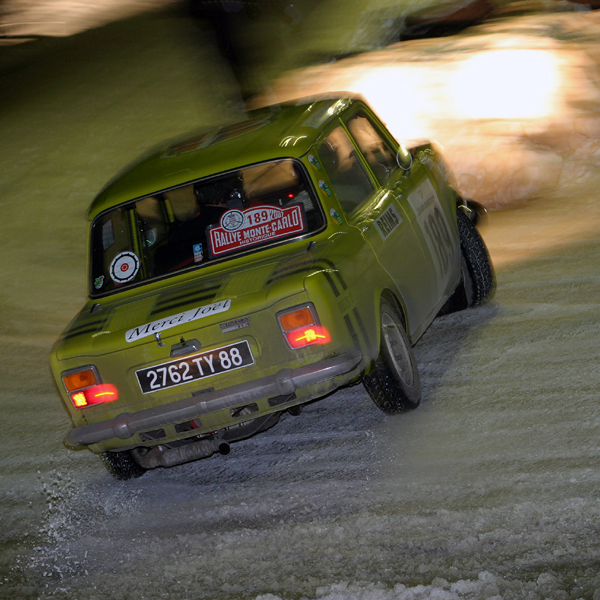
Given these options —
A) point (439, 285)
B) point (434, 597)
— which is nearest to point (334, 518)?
point (434, 597)

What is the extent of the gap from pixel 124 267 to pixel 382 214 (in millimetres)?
1453

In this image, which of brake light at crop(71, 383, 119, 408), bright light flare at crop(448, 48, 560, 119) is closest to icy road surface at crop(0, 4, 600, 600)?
brake light at crop(71, 383, 119, 408)

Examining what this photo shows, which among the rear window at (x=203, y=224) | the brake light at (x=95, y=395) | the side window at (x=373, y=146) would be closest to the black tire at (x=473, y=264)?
the side window at (x=373, y=146)

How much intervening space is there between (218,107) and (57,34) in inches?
324

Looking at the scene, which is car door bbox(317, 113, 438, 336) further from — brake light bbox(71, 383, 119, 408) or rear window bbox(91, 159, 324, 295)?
brake light bbox(71, 383, 119, 408)

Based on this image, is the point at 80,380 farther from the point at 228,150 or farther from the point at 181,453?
the point at 228,150

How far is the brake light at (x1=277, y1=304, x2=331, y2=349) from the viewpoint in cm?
394

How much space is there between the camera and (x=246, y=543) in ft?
12.5

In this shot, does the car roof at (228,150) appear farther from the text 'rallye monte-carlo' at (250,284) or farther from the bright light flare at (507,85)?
the bright light flare at (507,85)

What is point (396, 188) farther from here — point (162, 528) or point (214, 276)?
point (162, 528)

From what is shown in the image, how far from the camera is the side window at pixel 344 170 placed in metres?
4.75

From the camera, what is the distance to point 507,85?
34.8 feet

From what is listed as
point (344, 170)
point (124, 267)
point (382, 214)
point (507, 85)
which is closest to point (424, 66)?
point (507, 85)

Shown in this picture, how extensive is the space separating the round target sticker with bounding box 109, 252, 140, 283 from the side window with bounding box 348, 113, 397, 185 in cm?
149
